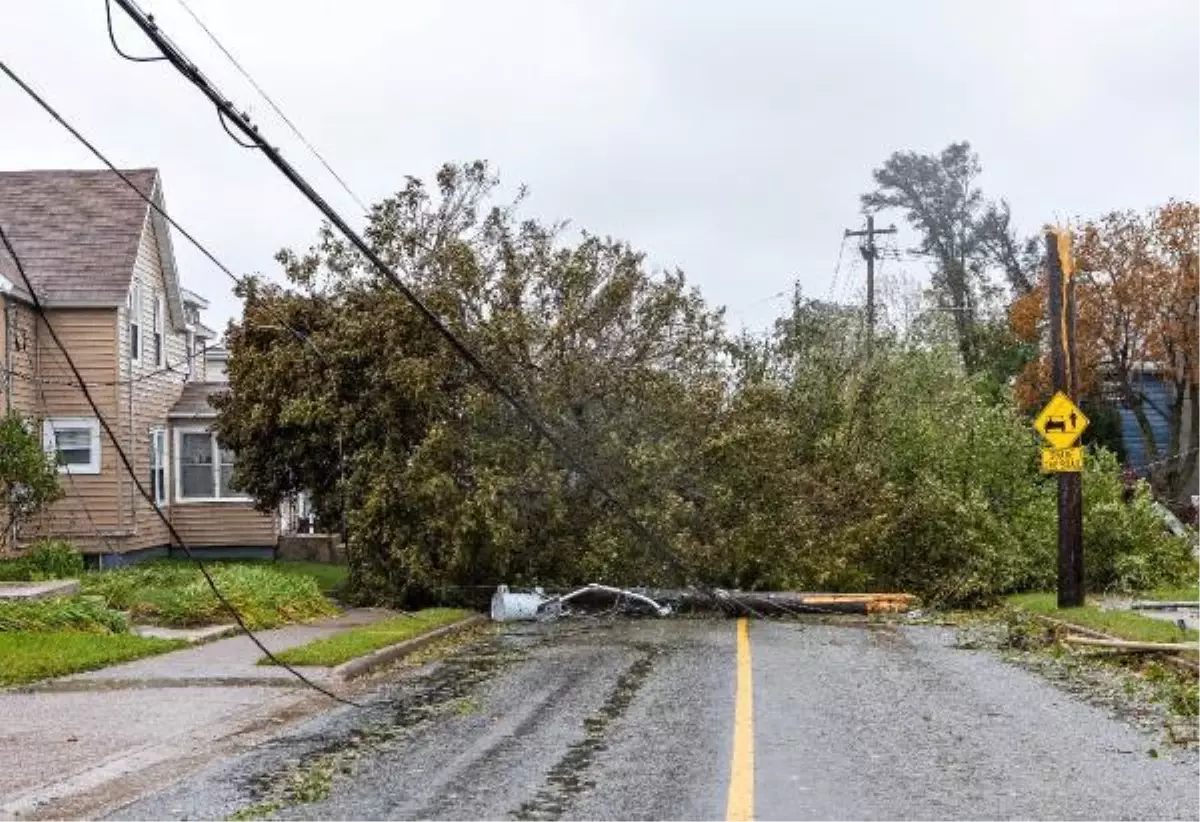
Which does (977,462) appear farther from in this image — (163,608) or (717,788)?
(717,788)

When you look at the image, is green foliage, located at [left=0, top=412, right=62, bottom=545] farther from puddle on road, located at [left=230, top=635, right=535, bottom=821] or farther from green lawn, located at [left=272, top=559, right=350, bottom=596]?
puddle on road, located at [left=230, top=635, right=535, bottom=821]

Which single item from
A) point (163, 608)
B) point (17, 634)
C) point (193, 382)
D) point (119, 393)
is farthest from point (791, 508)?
point (193, 382)

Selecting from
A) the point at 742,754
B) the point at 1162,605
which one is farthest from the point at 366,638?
the point at 1162,605

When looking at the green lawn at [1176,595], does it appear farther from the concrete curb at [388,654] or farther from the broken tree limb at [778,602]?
the concrete curb at [388,654]

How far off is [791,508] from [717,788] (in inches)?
589

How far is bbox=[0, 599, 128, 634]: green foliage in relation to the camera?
51.8 feet

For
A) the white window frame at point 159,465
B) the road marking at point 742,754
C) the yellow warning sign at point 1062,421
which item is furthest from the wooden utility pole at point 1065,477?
the white window frame at point 159,465

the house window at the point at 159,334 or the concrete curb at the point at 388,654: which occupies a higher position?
the house window at the point at 159,334

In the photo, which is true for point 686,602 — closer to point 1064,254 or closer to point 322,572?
point 1064,254

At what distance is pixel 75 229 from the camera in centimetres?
2823

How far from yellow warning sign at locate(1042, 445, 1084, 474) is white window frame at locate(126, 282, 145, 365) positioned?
17.8 meters

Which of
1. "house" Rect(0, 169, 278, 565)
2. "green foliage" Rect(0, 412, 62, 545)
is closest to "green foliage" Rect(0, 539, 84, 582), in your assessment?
"green foliage" Rect(0, 412, 62, 545)

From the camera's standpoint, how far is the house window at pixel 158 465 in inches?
1177

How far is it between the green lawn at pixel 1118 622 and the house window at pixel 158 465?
1802 centimetres
